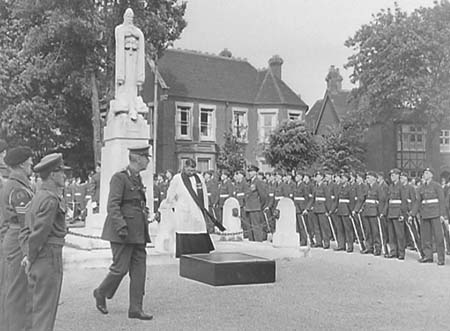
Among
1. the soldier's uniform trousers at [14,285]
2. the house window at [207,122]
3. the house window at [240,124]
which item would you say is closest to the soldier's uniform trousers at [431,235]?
the soldier's uniform trousers at [14,285]

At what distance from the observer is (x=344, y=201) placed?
55.3ft

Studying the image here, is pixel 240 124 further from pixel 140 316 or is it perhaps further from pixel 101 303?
pixel 140 316

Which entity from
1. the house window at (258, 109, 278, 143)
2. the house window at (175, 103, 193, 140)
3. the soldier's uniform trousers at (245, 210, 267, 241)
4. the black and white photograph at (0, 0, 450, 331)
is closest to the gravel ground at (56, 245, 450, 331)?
the black and white photograph at (0, 0, 450, 331)

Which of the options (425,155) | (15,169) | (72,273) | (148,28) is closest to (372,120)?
(425,155)

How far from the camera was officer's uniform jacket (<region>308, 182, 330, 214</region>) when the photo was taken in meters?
17.3

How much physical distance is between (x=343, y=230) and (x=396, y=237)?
195 centimetres

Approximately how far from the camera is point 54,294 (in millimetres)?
6305

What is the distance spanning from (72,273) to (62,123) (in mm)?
19999

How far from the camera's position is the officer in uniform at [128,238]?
8141 millimetres

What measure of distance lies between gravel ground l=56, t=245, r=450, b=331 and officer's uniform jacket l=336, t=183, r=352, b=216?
3.77 metres

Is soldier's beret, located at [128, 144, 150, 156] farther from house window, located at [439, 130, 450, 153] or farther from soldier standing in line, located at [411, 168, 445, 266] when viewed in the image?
house window, located at [439, 130, 450, 153]

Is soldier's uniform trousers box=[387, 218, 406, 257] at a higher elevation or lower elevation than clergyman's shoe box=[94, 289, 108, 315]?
higher

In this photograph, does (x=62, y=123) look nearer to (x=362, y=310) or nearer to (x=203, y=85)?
(x=203, y=85)

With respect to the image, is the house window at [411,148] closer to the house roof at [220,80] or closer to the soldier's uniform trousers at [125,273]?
the house roof at [220,80]
